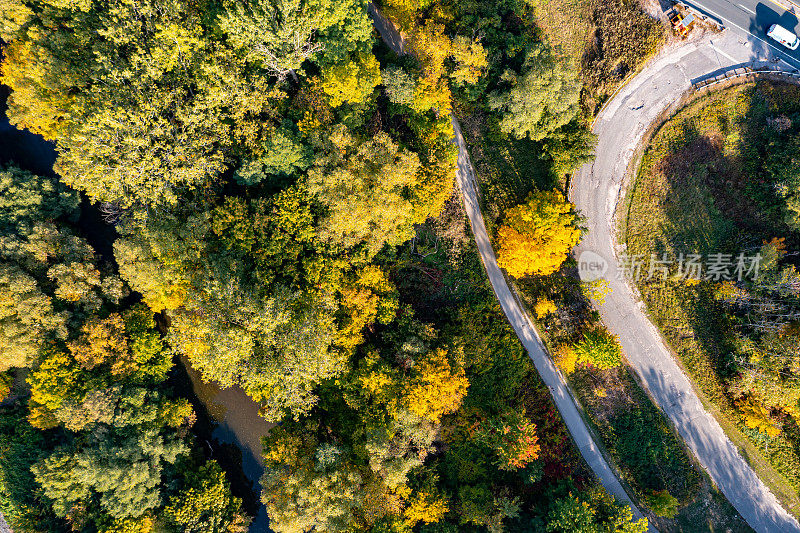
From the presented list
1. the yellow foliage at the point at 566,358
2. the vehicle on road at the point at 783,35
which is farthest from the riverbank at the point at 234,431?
the vehicle on road at the point at 783,35

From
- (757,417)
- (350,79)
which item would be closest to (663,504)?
(757,417)

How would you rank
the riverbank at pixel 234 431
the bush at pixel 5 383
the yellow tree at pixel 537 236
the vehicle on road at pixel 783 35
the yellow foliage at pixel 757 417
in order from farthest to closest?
the riverbank at pixel 234 431, the vehicle on road at pixel 783 35, the yellow foliage at pixel 757 417, the bush at pixel 5 383, the yellow tree at pixel 537 236

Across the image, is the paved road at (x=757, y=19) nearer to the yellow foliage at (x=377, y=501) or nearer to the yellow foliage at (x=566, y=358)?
the yellow foliage at (x=566, y=358)

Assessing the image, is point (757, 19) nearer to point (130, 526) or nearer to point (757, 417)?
point (757, 417)

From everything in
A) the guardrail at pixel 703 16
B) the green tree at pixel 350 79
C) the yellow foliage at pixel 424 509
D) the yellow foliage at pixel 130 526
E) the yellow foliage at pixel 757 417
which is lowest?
the yellow foliage at pixel 757 417

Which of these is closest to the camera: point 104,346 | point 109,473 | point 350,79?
point 350,79
